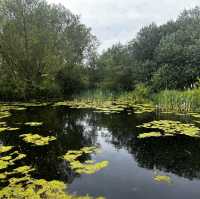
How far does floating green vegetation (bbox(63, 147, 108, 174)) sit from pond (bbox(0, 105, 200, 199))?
11cm

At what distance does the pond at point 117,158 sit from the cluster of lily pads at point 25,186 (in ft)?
0.57

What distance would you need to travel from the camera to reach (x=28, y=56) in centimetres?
2131

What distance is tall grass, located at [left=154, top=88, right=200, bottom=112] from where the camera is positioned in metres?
14.3

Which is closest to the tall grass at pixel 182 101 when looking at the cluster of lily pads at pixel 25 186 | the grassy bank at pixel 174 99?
the grassy bank at pixel 174 99

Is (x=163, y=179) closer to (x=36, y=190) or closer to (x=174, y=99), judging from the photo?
(x=36, y=190)

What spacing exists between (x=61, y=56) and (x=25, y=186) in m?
21.1

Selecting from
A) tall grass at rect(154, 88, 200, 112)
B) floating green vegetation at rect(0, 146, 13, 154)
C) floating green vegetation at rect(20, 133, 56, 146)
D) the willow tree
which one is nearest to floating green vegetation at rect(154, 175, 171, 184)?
floating green vegetation at rect(20, 133, 56, 146)

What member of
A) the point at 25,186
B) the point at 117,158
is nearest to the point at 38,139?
the point at 117,158

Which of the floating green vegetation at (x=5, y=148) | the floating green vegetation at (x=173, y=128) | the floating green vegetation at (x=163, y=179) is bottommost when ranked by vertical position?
the floating green vegetation at (x=163, y=179)

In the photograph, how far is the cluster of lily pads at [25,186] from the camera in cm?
418

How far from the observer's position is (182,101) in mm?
15062

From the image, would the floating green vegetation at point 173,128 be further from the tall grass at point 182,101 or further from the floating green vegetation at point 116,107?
the tall grass at point 182,101

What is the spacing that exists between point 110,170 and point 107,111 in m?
8.96

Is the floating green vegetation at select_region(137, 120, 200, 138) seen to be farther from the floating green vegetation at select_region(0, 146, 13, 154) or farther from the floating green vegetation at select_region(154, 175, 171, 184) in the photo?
the floating green vegetation at select_region(0, 146, 13, 154)
